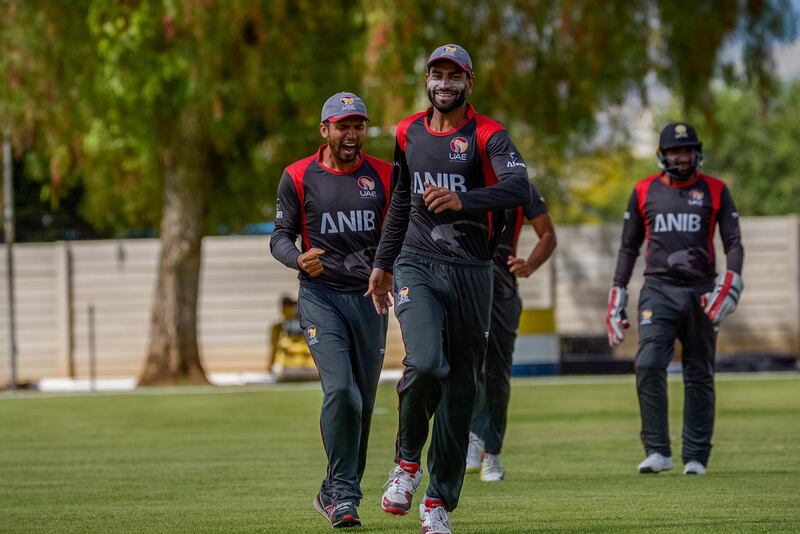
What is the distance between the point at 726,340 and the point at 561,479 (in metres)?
17.8

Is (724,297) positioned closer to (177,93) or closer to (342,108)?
(342,108)

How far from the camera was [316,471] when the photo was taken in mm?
11289

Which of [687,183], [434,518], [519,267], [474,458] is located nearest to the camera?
[434,518]

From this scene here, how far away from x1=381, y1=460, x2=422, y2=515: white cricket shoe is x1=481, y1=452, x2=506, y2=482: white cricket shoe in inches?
114

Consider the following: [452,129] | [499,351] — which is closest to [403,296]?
[452,129]

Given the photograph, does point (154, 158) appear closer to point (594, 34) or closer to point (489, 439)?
point (594, 34)

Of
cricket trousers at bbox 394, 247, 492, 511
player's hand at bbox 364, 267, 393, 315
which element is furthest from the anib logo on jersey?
player's hand at bbox 364, 267, 393, 315

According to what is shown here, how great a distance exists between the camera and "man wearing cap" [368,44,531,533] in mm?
7410

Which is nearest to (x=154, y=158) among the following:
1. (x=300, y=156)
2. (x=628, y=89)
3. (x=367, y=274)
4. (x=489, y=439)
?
(x=300, y=156)

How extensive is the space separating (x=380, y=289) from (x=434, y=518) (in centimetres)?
126

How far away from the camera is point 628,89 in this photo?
78.6ft

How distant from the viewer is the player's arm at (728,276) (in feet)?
35.3

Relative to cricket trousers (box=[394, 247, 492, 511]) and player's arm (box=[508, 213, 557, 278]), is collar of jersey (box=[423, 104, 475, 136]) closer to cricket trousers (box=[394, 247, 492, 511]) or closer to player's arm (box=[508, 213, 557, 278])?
cricket trousers (box=[394, 247, 492, 511])

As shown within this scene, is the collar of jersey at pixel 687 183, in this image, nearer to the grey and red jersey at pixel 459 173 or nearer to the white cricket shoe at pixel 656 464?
the white cricket shoe at pixel 656 464
